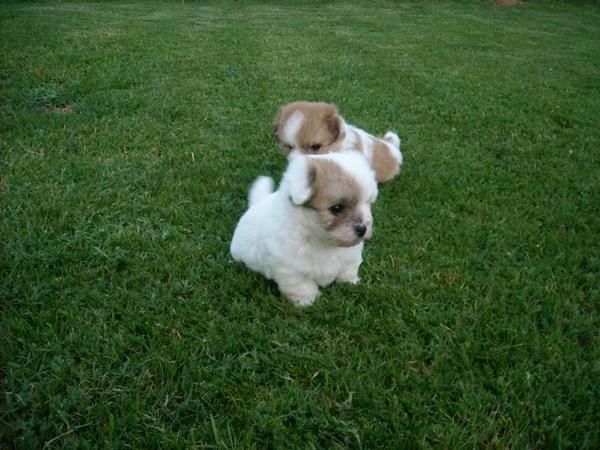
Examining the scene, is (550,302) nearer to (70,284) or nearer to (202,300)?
(202,300)

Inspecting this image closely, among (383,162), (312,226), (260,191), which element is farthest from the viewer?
(383,162)

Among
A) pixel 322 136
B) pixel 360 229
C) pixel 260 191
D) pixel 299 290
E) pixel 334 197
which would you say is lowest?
pixel 299 290

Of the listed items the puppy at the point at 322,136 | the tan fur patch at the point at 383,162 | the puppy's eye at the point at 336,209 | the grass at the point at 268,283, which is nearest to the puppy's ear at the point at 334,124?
the puppy at the point at 322,136

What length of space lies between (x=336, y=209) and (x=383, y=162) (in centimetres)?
208

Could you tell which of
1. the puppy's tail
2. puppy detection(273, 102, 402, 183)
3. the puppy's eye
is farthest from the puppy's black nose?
puppy detection(273, 102, 402, 183)

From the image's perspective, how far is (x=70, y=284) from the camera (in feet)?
9.98

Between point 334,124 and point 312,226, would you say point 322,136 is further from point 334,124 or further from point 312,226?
point 312,226

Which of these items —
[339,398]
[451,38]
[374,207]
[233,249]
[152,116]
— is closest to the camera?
[339,398]

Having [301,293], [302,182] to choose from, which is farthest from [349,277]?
[302,182]

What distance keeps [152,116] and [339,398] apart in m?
4.86

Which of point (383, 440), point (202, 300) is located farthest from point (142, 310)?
point (383, 440)

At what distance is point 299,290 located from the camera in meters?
2.85

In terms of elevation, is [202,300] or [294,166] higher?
[294,166]

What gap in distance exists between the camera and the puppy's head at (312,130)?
4164 mm
